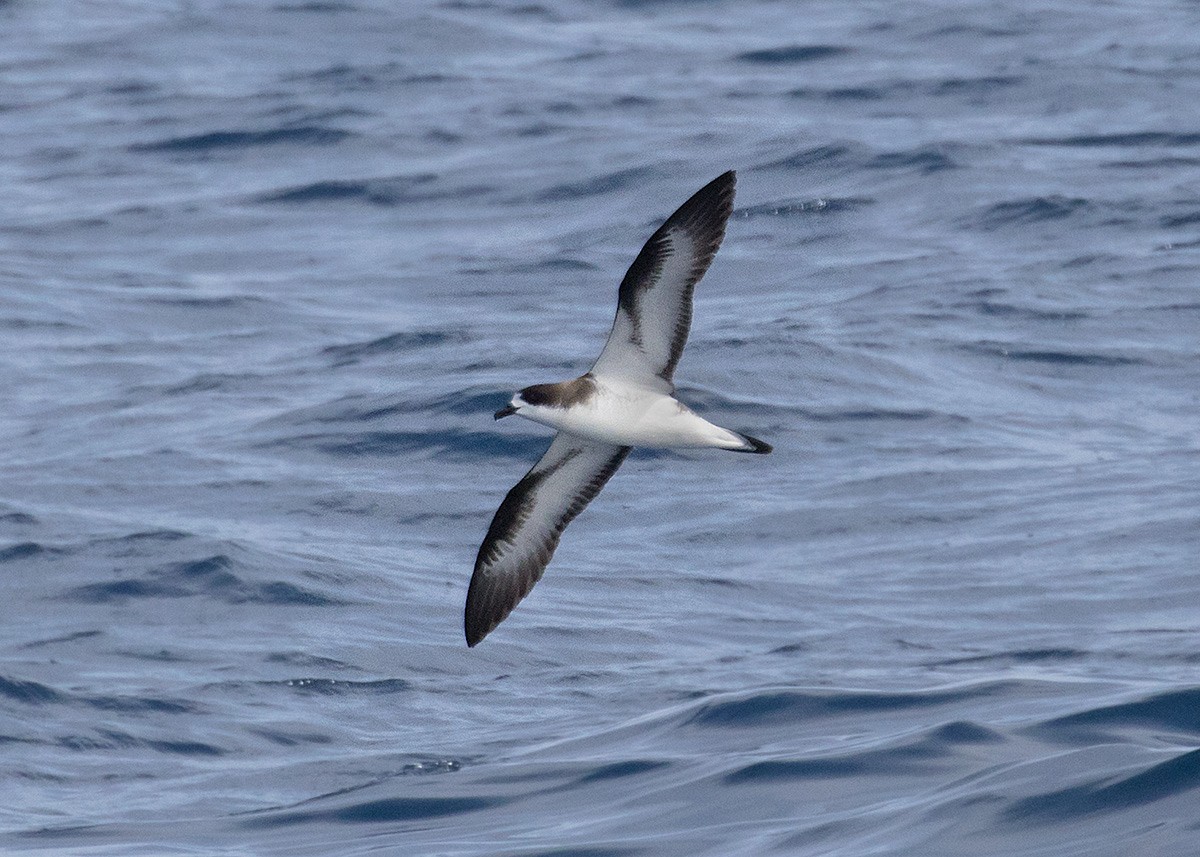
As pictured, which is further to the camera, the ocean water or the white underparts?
the ocean water

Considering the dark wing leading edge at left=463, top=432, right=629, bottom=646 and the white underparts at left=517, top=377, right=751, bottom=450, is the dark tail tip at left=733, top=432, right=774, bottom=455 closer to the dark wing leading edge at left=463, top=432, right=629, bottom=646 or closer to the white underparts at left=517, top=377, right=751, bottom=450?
the white underparts at left=517, top=377, right=751, bottom=450

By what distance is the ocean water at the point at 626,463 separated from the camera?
977cm

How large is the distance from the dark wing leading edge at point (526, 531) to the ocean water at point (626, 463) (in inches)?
33.6

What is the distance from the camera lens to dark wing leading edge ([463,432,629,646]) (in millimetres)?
9977

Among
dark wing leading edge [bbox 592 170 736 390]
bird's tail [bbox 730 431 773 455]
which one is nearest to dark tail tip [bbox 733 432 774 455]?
bird's tail [bbox 730 431 773 455]

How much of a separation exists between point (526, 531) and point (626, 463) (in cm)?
406

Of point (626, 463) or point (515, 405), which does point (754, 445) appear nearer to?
point (515, 405)

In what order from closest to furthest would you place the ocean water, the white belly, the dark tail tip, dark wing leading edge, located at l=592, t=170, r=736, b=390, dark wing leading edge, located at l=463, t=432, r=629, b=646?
dark wing leading edge, located at l=592, t=170, r=736, b=390, the dark tail tip, the white belly, the ocean water, dark wing leading edge, located at l=463, t=432, r=629, b=646

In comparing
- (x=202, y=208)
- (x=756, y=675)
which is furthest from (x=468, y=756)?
(x=202, y=208)

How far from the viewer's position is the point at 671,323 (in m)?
8.79

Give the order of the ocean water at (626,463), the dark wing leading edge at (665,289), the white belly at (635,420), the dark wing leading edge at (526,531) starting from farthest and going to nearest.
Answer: the dark wing leading edge at (526,531), the ocean water at (626,463), the white belly at (635,420), the dark wing leading edge at (665,289)

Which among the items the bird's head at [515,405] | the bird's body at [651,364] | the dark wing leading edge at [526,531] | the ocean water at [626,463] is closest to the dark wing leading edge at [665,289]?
the bird's body at [651,364]

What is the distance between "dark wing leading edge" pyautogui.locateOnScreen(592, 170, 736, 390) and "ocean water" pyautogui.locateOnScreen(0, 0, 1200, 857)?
2.02 m

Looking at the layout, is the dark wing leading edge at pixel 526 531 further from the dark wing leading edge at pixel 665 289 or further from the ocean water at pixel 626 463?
the dark wing leading edge at pixel 665 289
